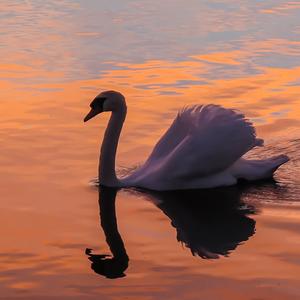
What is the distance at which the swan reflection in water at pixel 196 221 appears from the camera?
29.5 feet

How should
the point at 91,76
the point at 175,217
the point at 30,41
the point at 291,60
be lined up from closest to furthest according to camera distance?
the point at 175,217
the point at 91,76
the point at 291,60
the point at 30,41

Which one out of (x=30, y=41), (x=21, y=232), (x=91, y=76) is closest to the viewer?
(x=21, y=232)

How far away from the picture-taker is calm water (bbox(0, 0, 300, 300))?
8.42 metres

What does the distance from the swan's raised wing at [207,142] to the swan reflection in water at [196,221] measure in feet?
0.95

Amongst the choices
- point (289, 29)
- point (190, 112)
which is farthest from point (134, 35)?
point (190, 112)

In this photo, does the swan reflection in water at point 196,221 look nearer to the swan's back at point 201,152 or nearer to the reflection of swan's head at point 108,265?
the reflection of swan's head at point 108,265

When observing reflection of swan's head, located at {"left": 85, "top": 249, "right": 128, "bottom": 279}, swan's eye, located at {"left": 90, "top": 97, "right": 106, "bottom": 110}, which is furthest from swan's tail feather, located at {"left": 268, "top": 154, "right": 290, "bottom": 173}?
reflection of swan's head, located at {"left": 85, "top": 249, "right": 128, "bottom": 279}

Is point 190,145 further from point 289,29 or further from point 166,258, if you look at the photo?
point 289,29

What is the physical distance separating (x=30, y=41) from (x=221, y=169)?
10055mm

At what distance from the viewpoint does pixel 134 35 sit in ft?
71.2

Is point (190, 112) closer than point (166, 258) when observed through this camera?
No

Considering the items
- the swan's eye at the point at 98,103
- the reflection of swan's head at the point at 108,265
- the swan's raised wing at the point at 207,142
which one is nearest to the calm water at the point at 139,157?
the reflection of swan's head at the point at 108,265

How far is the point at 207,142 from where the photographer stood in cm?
1119

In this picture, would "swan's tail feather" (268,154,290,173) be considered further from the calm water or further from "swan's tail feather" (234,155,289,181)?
the calm water
